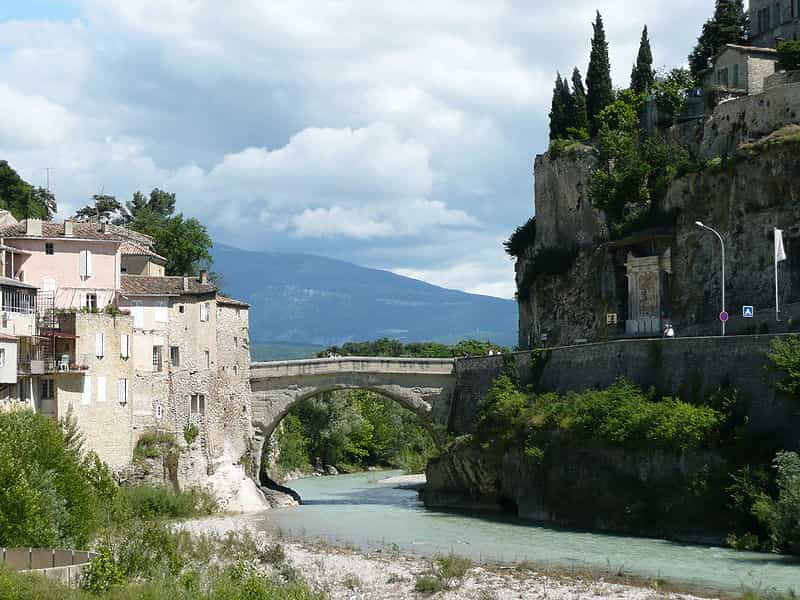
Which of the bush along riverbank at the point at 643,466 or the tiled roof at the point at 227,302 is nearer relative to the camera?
the bush along riverbank at the point at 643,466

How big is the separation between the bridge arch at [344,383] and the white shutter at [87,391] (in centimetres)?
1237

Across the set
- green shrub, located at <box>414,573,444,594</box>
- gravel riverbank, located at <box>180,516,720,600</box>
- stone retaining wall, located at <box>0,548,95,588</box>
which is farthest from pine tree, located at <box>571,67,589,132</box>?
stone retaining wall, located at <box>0,548,95,588</box>

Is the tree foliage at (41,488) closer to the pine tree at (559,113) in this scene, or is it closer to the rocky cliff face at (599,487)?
the rocky cliff face at (599,487)

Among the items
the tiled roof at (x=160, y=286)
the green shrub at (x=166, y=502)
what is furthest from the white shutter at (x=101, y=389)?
the tiled roof at (x=160, y=286)

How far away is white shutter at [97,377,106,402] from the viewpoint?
54969mm

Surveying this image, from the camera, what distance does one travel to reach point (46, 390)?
53375mm

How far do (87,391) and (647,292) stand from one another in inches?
1095

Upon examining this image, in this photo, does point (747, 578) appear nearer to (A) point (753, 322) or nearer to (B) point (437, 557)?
(B) point (437, 557)

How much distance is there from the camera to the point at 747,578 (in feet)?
123

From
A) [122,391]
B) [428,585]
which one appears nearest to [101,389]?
[122,391]

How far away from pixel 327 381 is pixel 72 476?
25147 millimetres

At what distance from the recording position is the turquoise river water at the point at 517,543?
38719mm

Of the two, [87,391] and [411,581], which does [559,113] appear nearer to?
[87,391]

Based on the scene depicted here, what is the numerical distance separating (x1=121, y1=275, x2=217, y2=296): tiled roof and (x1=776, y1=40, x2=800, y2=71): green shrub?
31249mm
